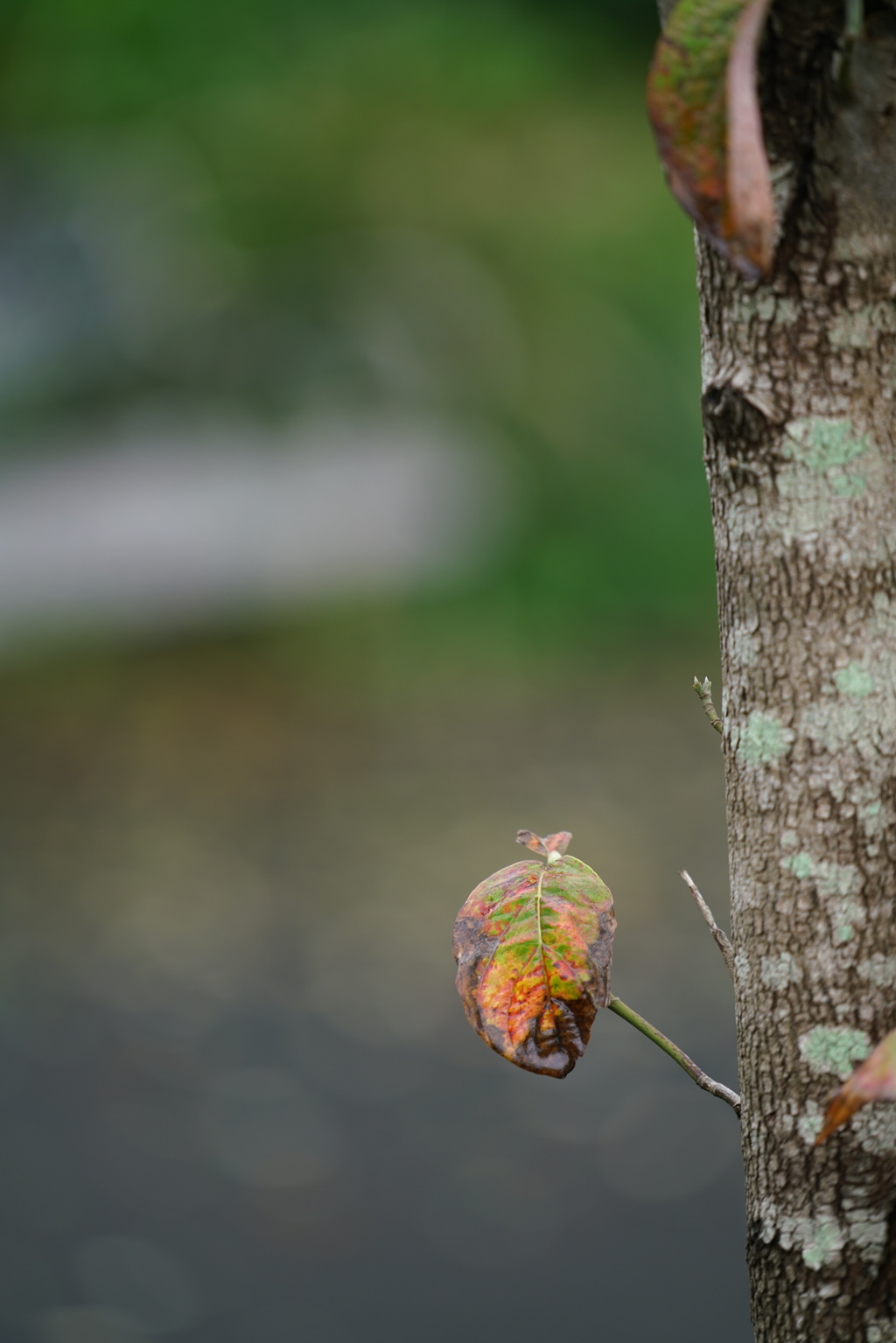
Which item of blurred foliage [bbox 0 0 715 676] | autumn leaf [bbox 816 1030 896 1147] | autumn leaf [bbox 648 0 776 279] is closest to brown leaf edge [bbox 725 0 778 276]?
autumn leaf [bbox 648 0 776 279]

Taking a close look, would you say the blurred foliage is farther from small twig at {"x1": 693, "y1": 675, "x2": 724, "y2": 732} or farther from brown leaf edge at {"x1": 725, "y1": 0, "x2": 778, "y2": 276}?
brown leaf edge at {"x1": 725, "y1": 0, "x2": 778, "y2": 276}

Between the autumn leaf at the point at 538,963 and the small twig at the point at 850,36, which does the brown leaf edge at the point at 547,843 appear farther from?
the small twig at the point at 850,36

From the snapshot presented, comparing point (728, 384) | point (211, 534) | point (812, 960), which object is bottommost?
point (812, 960)

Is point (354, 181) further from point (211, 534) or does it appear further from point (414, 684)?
point (414, 684)

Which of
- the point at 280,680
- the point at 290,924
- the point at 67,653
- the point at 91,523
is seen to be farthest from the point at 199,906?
the point at 91,523

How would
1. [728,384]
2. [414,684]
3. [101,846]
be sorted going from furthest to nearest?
[414,684] < [101,846] < [728,384]

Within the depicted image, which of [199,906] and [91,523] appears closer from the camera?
[199,906]
